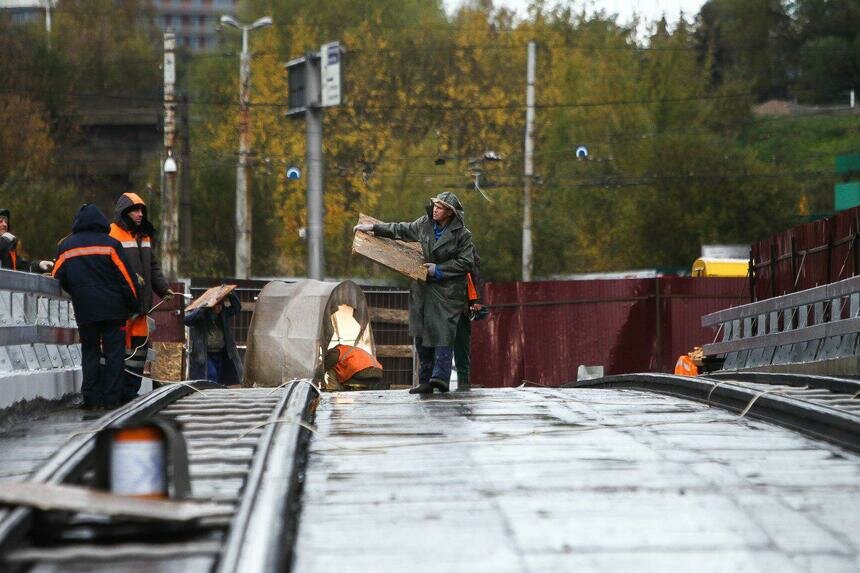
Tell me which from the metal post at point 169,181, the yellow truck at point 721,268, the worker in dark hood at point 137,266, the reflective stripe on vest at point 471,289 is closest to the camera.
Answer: the worker in dark hood at point 137,266

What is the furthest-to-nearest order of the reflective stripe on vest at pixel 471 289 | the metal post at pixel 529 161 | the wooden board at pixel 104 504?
the metal post at pixel 529 161 → the reflective stripe on vest at pixel 471 289 → the wooden board at pixel 104 504

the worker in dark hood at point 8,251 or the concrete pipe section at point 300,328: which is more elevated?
the worker in dark hood at point 8,251

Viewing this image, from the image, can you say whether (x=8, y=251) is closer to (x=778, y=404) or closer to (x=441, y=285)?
(x=441, y=285)

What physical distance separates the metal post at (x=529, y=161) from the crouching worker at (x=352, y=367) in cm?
2450

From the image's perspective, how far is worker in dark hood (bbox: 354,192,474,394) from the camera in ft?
46.0

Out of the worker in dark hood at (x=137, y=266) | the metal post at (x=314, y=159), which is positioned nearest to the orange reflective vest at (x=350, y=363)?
the worker in dark hood at (x=137, y=266)

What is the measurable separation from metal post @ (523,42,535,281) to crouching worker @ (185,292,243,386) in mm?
25968

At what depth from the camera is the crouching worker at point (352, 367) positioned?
22438 millimetres

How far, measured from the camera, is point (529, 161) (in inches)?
1857

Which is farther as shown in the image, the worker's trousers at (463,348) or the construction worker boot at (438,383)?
the worker's trousers at (463,348)

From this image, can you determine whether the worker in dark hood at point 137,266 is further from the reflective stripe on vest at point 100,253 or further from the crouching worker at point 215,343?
the crouching worker at point 215,343

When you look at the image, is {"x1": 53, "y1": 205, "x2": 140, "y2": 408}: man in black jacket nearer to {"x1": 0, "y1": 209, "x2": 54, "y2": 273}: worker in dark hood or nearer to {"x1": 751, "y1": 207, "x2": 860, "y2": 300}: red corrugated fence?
{"x1": 0, "y1": 209, "x2": 54, "y2": 273}: worker in dark hood

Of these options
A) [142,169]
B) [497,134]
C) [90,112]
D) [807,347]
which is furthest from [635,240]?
[807,347]

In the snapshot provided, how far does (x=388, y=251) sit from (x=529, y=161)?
32636 mm
